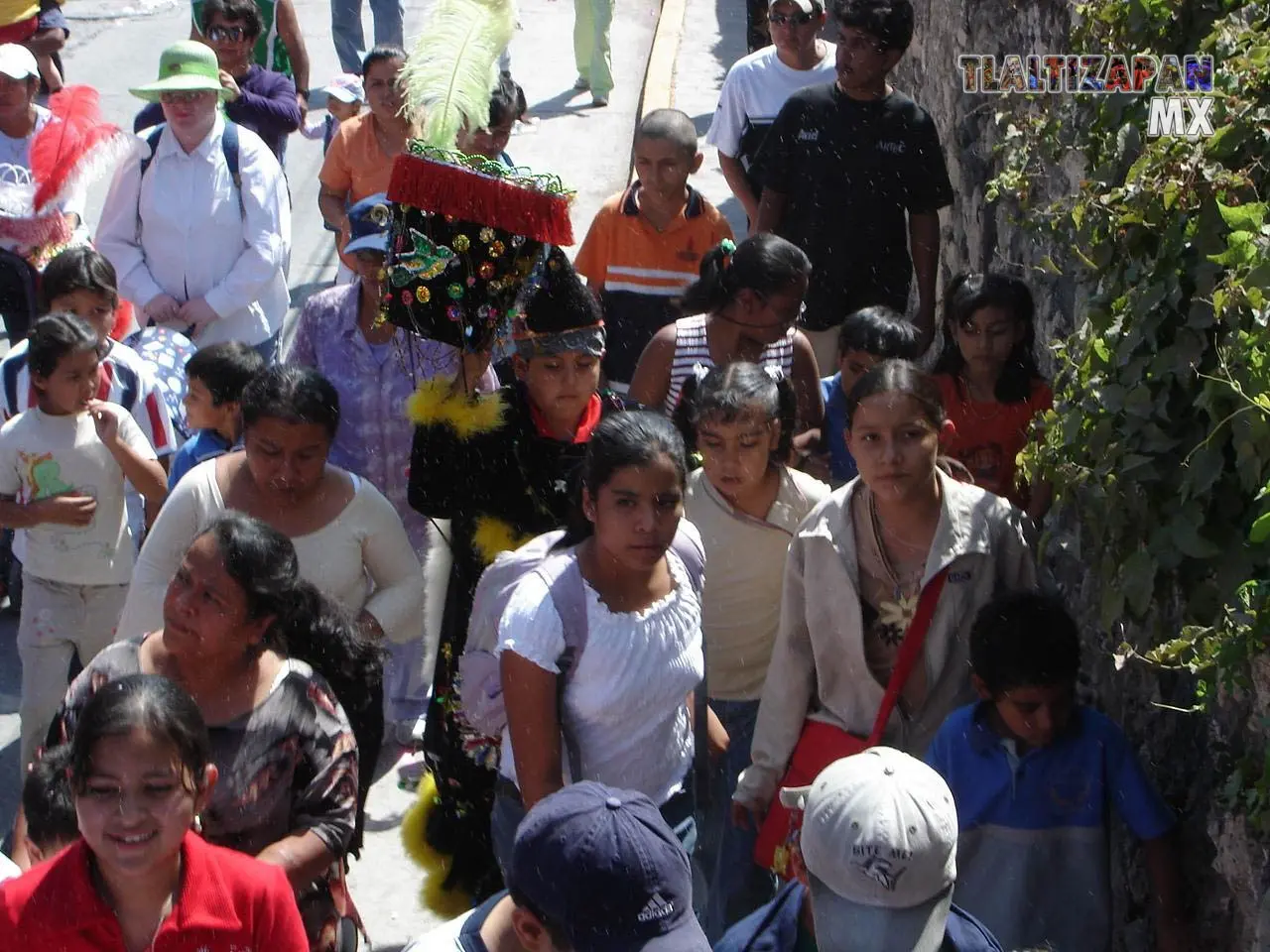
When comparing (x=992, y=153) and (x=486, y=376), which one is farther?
(x=992, y=153)

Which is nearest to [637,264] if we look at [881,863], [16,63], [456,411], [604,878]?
[456,411]

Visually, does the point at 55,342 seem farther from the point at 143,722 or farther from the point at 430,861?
the point at 143,722

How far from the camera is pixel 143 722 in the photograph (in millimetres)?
3264

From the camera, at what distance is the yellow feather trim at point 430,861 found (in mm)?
4586

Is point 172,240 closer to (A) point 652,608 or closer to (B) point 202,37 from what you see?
(B) point 202,37

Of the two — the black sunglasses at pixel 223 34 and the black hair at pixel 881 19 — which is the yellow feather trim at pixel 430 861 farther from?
the black sunglasses at pixel 223 34

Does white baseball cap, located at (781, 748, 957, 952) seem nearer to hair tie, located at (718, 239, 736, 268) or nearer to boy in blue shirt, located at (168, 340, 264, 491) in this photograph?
hair tie, located at (718, 239, 736, 268)

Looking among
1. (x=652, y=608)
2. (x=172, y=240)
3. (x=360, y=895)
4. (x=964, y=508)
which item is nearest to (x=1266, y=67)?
(x=964, y=508)

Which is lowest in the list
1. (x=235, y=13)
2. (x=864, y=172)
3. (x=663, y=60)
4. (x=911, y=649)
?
(x=911, y=649)

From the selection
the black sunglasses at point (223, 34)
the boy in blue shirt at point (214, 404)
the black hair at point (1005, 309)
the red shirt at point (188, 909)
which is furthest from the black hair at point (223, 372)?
the black sunglasses at point (223, 34)

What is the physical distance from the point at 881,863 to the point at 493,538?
1989mm

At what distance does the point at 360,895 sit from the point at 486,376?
158cm

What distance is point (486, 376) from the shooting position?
5.31 metres

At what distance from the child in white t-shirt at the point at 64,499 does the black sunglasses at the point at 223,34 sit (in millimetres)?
3076
